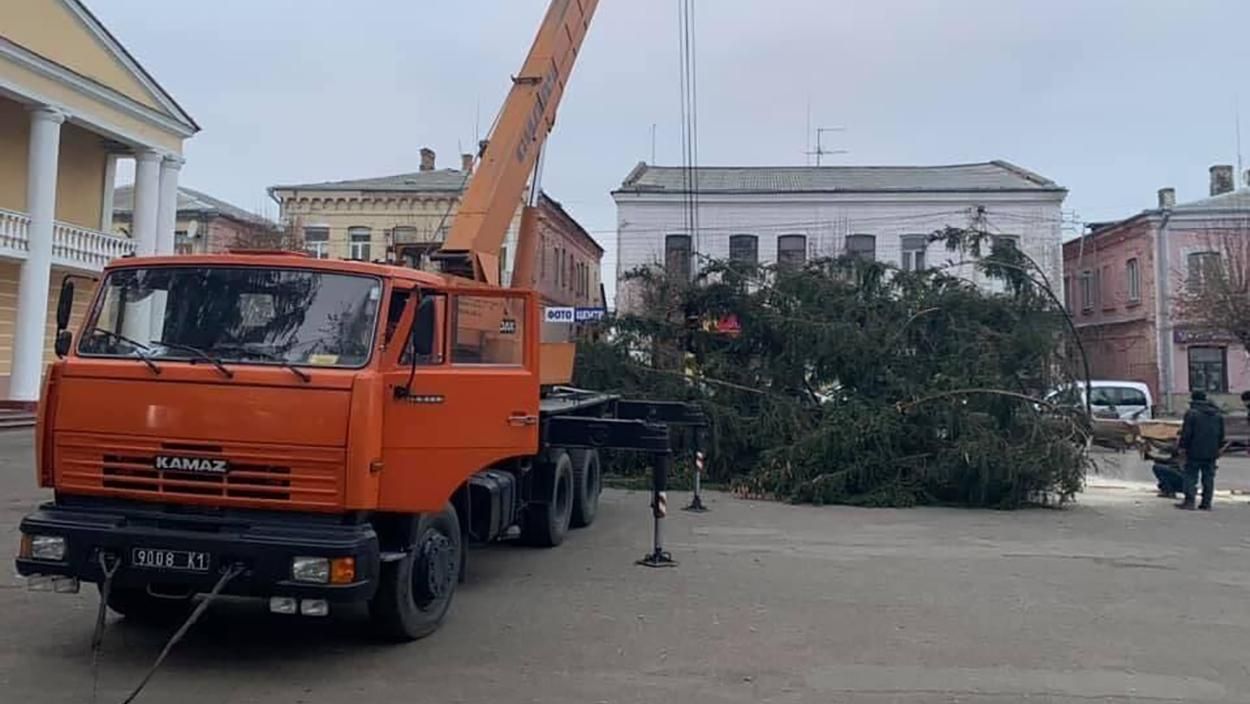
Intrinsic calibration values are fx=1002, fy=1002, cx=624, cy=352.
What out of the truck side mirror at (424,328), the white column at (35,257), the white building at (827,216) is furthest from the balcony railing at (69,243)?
the truck side mirror at (424,328)

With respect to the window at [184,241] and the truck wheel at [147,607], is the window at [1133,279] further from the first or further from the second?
the truck wheel at [147,607]

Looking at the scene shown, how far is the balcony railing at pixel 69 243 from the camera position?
73.6ft

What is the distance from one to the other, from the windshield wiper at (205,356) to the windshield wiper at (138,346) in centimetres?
9

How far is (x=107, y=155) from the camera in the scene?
27.2 m

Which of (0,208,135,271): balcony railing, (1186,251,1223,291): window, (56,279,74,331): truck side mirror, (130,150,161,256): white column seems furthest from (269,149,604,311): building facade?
(56,279,74,331): truck side mirror

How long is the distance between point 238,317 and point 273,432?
934 millimetres

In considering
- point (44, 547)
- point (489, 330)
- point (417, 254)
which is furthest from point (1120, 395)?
point (44, 547)

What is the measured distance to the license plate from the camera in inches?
233

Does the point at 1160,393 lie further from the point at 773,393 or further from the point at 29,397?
the point at 29,397

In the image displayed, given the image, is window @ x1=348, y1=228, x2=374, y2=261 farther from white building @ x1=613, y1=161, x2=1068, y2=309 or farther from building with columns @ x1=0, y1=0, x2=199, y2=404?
building with columns @ x1=0, y1=0, x2=199, y2=404

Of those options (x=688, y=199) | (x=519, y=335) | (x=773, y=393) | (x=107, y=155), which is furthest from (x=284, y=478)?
(x=688, y=199)

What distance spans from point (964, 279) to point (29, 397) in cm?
2029

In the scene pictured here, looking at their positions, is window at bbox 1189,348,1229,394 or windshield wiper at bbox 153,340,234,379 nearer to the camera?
windshield wiper at bbox 153,340,234,379

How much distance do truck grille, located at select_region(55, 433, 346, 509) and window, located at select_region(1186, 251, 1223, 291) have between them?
109 ft
